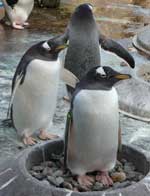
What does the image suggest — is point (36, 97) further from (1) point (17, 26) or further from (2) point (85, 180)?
(1) point (17, 26)

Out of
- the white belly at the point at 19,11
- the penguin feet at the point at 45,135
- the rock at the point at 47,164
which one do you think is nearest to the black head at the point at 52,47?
the penguin feet at the point at 45,135

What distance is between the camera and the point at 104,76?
268 centimetres

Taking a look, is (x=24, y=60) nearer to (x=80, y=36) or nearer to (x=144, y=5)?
(x=80, y=36)

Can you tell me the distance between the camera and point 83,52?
4.18m

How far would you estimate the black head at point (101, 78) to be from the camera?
266 centimetres

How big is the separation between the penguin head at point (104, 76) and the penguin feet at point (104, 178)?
1.42 ft

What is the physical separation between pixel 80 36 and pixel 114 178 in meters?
1.66

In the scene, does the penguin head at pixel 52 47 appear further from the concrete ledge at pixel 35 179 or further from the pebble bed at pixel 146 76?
the pebble bed at pixel 146 76

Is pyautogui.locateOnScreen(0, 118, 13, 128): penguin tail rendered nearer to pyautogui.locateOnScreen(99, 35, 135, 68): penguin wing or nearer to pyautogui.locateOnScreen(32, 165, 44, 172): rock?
pyautogui.locateOnScreen(99, 35, 135, 68): penguin wing

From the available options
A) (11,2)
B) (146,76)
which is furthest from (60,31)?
(146,76)

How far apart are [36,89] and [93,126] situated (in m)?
0.88

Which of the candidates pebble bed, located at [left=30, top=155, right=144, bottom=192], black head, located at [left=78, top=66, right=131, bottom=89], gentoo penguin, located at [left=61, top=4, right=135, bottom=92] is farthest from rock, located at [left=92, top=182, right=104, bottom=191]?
gentoo penguin, located at [left=61, top=4, right=135, bottom=92]

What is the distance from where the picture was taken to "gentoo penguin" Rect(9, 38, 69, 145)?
11.1ft

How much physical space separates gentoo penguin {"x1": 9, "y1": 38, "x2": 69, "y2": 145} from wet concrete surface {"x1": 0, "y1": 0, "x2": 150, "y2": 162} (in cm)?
15
